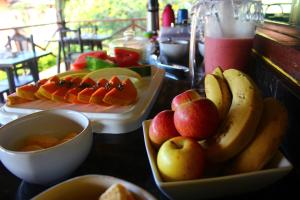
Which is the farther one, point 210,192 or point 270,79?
point 270,79

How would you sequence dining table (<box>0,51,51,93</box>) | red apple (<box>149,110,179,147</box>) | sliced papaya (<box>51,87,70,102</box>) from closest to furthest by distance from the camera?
red apple (<box>149,110,179,147</box>)
sliced papaya (<box>51,87,70,102</box>)
dining table (<box>0,51,51,93</box>)

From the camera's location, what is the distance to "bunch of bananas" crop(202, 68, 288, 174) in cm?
36

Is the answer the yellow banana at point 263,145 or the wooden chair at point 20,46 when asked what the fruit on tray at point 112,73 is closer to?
the yellow banana at point 263,145

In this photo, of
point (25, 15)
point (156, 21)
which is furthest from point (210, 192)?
point (25, 15)

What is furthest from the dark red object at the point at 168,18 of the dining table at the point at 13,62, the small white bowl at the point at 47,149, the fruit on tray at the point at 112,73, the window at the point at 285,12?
the dining table at the point at 13,62

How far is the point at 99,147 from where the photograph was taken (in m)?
0.55

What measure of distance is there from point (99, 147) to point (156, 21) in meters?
1.39

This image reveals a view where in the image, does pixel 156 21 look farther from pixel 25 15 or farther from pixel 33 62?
pixel 25 15

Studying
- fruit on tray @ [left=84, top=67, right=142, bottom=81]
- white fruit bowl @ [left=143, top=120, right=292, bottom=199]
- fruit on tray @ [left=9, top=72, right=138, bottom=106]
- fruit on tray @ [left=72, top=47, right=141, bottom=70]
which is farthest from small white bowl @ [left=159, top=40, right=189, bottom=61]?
white fruit bowl @ [left=143, top=120, right=292, bottom=199]

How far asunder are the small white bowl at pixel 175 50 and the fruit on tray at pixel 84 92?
415 mm

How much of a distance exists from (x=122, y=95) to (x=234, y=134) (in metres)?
0.37

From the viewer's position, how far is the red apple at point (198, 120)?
0.38 metres

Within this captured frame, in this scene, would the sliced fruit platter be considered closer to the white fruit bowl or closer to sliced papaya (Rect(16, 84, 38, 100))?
sliced papaya (Rect(16, 84, 38, 100))

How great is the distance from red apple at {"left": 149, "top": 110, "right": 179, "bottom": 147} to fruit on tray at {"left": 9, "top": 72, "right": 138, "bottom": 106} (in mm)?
250
